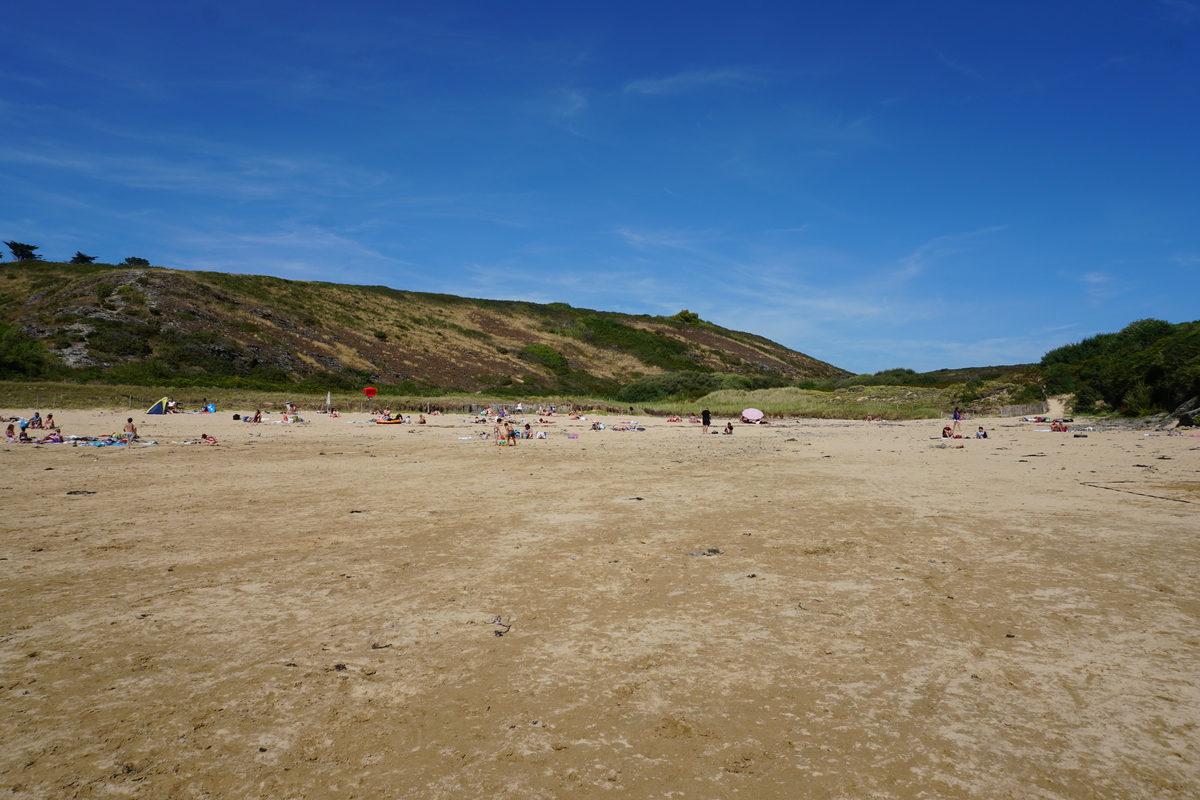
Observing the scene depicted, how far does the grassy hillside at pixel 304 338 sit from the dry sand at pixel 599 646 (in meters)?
40.3

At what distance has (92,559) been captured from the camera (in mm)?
6273

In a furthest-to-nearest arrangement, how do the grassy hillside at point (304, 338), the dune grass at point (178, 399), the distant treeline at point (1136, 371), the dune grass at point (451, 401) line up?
the grassy hillside at point (304, 338) → the dune grass at point (451, 401) → the dune grass at point (178, 399) → the distant treeline at point (1136, 371)

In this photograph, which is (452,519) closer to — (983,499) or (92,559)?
(92,559)

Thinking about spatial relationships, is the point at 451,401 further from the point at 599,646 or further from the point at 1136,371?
the point at 599,646

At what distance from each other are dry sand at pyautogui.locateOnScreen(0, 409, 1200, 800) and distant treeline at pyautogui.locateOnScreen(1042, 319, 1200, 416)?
19813mm

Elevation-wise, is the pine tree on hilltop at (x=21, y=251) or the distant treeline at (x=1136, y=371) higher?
the pine tree on hilltop at (x=21, y=251)

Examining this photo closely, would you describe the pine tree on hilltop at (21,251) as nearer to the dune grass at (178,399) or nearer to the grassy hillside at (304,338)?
the grassy hillside at (304,338)

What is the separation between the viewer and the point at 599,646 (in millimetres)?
4359

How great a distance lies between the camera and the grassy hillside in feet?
147

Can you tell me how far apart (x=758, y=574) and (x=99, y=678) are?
526 cm

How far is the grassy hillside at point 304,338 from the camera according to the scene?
44.8 m

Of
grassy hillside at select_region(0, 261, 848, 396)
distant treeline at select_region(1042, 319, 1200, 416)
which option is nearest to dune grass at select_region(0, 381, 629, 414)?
grassy hillside at select_region(0, 261, 848, 396)

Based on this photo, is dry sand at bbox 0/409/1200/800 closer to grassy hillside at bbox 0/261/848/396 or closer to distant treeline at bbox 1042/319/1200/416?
distant treeline at bbox 1042/319/1200/416

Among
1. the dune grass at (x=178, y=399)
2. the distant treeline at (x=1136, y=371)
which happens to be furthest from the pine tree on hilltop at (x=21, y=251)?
the distant treeline at (x=1136, y=371)
